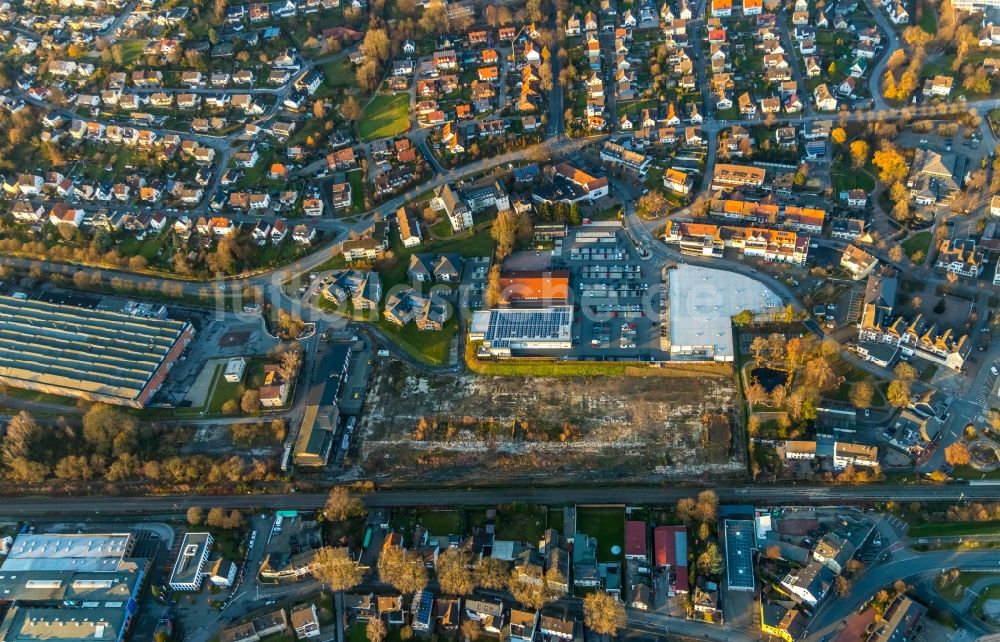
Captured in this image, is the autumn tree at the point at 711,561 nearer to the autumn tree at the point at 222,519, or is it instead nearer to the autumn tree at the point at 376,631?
the autumn tree at the point at 376,631

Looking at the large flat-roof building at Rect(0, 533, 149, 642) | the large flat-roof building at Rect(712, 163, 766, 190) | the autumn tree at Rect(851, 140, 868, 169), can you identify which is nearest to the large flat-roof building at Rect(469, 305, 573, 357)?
the large flat-roof building at Rect(712, 163, 766, 190)

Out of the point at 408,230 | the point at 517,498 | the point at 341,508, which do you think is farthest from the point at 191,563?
the point at 408,230

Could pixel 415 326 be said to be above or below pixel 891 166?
below

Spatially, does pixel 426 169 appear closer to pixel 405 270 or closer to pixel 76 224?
pixel 405 270

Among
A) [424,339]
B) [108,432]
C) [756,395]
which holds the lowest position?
[108,432]

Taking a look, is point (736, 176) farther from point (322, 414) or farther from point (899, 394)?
point (322, 414)

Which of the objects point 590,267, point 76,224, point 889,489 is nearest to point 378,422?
A: point 590,267
